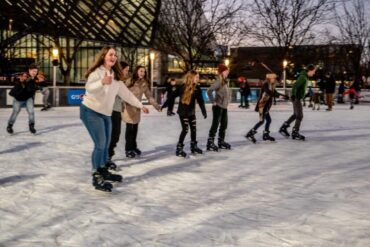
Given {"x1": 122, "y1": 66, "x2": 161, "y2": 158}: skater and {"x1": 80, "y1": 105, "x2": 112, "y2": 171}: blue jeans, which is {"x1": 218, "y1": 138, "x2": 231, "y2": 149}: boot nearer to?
{"x1": 122, "y1": 66, "x2": 161, "y2": 158}: skater

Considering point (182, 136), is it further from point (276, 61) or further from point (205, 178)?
point (276, 61)

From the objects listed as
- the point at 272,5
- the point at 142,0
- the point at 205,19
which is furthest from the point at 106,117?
the point at 142,0

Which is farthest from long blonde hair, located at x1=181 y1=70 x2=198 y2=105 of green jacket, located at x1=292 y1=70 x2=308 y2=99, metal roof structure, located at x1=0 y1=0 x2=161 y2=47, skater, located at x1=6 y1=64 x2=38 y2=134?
metal roof structure, located at x1=0 y1=0 x2=161 y2=47

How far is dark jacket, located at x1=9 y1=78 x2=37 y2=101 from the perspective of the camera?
9.89 meters

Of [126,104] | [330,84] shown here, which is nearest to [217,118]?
[126,104]

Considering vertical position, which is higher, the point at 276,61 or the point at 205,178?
the point at 276,61

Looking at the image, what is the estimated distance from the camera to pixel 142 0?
42500 millimetres

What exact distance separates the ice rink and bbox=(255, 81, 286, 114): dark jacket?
0.94 m

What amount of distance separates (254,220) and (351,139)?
21.9 ft

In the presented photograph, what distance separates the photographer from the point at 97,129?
4914 millimetres

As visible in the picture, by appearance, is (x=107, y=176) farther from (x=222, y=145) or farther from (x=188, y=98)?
(x=222, y=145)

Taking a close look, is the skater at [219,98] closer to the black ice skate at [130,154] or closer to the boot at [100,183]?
the black ice skate at [130,154]

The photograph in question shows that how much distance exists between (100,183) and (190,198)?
928 millimetres

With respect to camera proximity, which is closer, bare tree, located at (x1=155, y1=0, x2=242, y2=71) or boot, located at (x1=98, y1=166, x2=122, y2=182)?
boot, located at (x1=98, y1=166, x2=122, y2=182)
